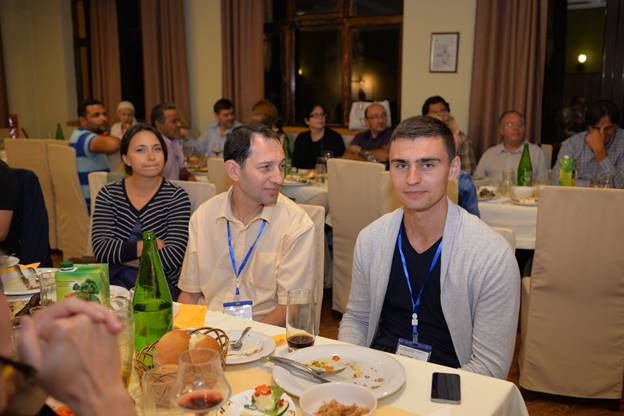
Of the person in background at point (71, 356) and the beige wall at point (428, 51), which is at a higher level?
the beige wall at point (428, 51)

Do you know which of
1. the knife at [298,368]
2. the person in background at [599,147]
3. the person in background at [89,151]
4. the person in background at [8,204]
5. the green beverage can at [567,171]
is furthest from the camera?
the person in background at [89,151]

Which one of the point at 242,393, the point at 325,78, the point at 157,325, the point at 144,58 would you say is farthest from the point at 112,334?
the point at 144,58

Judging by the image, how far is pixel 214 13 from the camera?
24.1 feet

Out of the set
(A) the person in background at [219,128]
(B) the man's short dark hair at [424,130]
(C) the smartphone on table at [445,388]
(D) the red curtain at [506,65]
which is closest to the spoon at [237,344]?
(C) the smartphone on table at [445,388]

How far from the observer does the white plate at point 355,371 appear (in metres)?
1.29

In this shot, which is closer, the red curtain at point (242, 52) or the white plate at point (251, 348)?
the white plate at point (251, 348)

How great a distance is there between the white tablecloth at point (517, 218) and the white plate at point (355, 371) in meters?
2.25

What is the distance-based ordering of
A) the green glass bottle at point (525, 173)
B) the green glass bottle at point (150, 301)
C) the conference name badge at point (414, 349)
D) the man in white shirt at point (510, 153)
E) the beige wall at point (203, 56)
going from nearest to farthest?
1. the green glass bottle at point (150, 301)
2. the conference name badge at point (414, 349)
3. the green glass bottle at point (525, 173)
4. the man in white shirt at point (510, 153)
5. the beige wall at point (203, 56)

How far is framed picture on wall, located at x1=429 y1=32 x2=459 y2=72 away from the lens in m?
5.70

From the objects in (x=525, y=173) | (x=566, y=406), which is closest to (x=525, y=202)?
(x=525, y=173)

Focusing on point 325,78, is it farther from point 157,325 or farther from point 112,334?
point 112,334

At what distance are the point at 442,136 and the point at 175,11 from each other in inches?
254

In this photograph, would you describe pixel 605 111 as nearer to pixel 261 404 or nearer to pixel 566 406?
pixel 566 406

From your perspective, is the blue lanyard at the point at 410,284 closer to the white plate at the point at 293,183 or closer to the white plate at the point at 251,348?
the white plate at the point at 251,348
